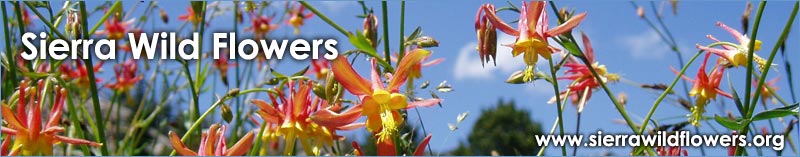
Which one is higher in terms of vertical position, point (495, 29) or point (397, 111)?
point (495, 29)

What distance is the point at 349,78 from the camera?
62.0 inches

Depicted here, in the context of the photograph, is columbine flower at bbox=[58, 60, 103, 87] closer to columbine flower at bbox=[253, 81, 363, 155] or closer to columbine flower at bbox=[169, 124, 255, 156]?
columbine flower at bbox=[253, 81, 363, 155]

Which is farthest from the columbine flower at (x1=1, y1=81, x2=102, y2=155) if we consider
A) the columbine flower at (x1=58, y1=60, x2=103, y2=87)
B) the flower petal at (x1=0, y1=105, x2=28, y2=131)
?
the columbine flower at (x1=58, y1=60, x2=103, y2=87)

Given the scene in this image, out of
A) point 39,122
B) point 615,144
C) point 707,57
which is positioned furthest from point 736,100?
point 39,122

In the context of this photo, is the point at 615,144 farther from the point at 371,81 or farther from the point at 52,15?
the point at 52,15

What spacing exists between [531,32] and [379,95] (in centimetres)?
37

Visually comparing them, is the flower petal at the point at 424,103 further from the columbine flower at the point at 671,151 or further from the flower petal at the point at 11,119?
the flower petal at the point at 11,119

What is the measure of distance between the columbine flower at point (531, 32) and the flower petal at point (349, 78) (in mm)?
297

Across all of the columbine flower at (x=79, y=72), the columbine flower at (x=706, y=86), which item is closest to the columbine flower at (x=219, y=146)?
the columbine flower at (x=706, y=86)

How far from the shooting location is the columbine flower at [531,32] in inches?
69.9

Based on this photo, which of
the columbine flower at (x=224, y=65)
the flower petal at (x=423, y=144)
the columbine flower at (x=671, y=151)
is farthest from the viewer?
the columbine flower at (x=224, y=65)

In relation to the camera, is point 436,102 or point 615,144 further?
point 615,144

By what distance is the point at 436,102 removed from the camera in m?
1.52

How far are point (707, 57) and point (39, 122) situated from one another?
5.35 feet
